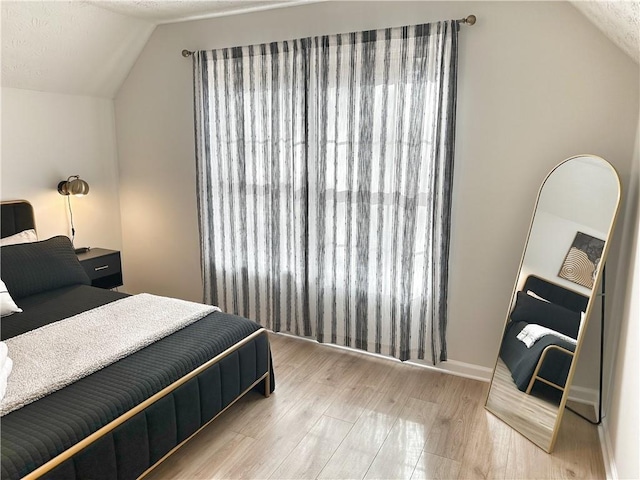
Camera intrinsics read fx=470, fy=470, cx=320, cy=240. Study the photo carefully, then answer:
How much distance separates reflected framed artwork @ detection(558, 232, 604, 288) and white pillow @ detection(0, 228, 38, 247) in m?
3.32

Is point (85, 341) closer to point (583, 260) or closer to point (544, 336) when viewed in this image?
point (544, 336)

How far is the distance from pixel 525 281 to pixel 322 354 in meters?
1.45

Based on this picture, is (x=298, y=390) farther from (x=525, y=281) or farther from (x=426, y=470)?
(x=525, y=281)

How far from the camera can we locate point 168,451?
203 centimetres

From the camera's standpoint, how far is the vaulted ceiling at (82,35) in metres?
3.00

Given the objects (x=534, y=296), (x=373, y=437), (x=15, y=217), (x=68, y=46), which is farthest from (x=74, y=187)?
(x=534, y=296)

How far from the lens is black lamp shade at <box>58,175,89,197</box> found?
11.8ft

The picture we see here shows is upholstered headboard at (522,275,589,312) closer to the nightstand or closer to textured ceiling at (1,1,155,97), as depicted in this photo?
the nightstand

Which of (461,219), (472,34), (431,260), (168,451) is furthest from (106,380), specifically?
(472,34)

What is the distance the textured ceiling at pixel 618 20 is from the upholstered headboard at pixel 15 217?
12.2ft

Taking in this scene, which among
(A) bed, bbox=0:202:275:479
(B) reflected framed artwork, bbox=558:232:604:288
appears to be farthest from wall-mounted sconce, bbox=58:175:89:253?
(B) reflected framed artwork, bbox=558:232:604:288

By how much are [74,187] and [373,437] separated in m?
2.84

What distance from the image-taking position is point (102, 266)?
3.73 m

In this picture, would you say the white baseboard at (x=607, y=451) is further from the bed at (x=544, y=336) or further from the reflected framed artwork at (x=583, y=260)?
the reflected framed artwork at (x=583, y=260)
